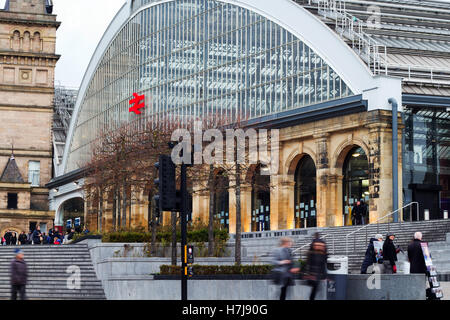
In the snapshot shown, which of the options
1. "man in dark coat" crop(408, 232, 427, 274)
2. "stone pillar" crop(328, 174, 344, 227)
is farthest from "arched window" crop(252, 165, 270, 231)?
"man in dark coat" crop(408, 232, 427, 274)

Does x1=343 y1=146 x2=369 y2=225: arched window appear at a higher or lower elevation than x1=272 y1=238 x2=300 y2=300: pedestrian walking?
higher

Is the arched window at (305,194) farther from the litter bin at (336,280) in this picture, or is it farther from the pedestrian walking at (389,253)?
the litter bin at (336,280)

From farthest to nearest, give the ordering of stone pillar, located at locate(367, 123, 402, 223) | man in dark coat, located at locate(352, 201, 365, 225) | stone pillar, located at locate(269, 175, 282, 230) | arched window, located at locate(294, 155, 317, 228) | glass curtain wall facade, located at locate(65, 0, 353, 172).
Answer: stone pillar, located at locate(269, 175, 282, 230)
glass curtain wall facade, located at locate(65, 0, 353, 172)
arched window, located at locate(294, 155, 317, 228)
stone pillar, located at locate(367, 123, 402, 223)
man in dark coat, located at locate(352, 201, 365, 225)

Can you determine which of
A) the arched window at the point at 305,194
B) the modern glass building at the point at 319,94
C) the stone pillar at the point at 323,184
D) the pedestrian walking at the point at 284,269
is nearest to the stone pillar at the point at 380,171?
the modern glass building at the point at 319,94

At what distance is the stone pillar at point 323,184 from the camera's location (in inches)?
2041

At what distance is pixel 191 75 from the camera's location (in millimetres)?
66750

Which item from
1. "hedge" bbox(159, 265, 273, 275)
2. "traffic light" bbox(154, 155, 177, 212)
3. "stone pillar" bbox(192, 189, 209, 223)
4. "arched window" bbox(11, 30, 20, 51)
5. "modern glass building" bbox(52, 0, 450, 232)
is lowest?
"hedge" bbox(159, 265, 273, 275)

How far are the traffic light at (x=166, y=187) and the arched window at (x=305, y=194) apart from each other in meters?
30.2

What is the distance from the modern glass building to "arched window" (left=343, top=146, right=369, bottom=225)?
57 mm

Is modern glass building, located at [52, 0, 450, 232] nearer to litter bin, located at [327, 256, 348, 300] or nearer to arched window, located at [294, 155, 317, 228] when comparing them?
arched window, located at [294, 155, 317, 228]

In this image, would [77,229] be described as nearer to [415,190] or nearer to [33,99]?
[415,190]

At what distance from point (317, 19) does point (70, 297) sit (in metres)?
23.3

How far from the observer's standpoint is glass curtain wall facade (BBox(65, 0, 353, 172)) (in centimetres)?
5541
